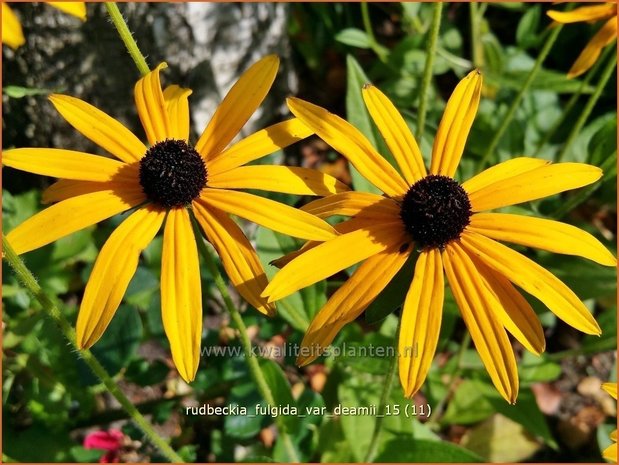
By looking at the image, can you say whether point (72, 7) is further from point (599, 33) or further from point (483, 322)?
point (599, 33)

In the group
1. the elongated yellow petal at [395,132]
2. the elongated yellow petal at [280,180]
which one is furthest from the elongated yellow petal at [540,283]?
the elongated yellow petal at [280,180]

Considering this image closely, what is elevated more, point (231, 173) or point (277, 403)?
point (231, 173)

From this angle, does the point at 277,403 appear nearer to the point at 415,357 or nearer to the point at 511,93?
the point at 415,357

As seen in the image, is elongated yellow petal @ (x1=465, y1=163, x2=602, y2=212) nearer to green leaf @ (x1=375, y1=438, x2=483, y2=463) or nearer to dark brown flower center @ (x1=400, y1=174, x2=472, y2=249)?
dark brown flower center @ (x1=400, y1=174, x2=472, y2=249)

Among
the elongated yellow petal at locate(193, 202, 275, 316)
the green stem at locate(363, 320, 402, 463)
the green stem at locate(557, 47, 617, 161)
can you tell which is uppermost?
the green stem at locate(557, 47, 617, 161)

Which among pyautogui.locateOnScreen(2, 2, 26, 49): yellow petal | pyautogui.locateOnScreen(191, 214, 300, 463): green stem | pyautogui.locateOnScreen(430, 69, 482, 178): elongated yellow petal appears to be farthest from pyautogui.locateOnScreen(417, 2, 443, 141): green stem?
pyautogui.locateOnScreen(2, 2, 26, 49): yellow petal

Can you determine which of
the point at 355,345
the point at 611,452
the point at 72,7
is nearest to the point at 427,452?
the point at 355,345

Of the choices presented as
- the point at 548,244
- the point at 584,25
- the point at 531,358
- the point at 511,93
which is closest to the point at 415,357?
the point at 548,244

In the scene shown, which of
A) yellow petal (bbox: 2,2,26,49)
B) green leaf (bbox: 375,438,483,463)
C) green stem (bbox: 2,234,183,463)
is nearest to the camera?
yellow petal (bbox: 2,2,26,49)

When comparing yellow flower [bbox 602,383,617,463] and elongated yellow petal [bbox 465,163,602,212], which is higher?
elongated yellow petal [bbox 465,163,602,212]
